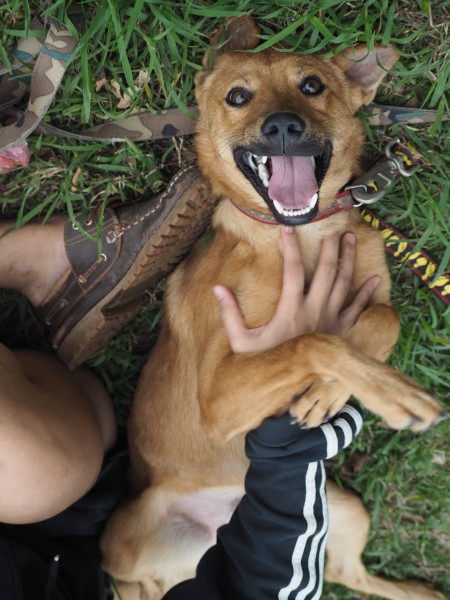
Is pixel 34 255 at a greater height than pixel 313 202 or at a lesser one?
lesser

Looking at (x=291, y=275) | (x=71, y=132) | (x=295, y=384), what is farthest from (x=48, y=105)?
(x=295, y=384)

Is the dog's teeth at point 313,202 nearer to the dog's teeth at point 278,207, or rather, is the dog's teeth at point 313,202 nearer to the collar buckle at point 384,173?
the dog's teeth at point 278,207

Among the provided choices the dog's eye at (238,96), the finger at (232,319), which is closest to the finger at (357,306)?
the finger at (232,319)

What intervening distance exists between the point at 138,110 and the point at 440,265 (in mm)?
1944

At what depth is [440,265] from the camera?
10.5 ft

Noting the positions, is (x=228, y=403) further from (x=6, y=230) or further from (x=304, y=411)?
(x=6, y=230)

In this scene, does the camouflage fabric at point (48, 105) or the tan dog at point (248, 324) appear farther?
the camouflage fabric at point (48, 105)

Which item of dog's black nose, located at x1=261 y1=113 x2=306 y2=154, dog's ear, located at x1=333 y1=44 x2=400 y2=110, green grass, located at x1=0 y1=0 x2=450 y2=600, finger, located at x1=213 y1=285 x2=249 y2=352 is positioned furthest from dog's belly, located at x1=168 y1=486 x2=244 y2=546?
dog's ear, located at x1=333 y1=44 x2=400 y2=110

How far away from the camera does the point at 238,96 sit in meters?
2.62

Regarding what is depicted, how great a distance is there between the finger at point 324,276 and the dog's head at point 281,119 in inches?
9.7

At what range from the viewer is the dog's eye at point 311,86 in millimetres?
2553

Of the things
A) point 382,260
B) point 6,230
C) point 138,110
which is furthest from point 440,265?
point 6,230

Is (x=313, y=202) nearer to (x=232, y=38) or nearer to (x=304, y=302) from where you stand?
(x=304, y=302)

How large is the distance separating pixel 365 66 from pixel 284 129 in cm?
77
